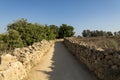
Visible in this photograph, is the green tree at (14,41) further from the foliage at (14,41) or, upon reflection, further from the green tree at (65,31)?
the green tree at (65,31)

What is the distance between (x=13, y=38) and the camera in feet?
112

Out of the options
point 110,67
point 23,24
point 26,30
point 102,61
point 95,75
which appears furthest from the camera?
point 23,24

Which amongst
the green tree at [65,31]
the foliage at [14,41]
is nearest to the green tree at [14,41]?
the foliage at [14,41]

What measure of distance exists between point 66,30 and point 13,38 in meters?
42.7

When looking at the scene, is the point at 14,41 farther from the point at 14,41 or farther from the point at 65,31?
the point at 65,31

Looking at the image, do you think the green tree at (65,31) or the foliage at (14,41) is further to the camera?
the green tree at (65,31)

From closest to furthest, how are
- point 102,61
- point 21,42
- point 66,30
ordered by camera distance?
point 102,61, point 21,42, point 66,30

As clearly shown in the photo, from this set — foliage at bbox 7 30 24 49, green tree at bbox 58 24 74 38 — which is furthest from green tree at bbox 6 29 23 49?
green tree at bbox 58 24 74 38

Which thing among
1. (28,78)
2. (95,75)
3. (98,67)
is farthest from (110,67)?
(28,78)

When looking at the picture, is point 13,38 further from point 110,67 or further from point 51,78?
point 110,67

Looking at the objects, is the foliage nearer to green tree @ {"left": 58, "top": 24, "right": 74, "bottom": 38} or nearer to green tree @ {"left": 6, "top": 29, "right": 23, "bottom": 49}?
green tree @ {"left": 6, "top": 29, "right": 23, "bottom": 49}

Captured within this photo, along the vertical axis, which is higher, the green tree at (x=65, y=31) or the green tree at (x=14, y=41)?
the green tree at (x=65, y=31)

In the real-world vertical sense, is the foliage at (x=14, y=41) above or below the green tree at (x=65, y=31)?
below

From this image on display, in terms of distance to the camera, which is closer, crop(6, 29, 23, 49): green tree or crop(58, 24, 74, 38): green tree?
crop(6, 29, 23, 49): green tree
